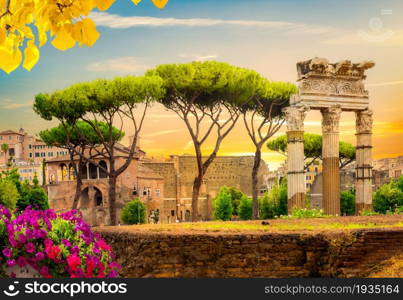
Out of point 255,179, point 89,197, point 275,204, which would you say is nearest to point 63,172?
point 89,197

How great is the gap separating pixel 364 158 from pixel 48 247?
54.5ft

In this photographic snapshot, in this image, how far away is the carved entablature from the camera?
1944 cm

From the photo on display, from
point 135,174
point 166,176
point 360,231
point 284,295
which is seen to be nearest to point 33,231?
point 284,295

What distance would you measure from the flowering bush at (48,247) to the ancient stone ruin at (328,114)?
45.4ft

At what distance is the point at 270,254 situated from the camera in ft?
26.1

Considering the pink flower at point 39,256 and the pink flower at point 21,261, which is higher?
the pink flower at point 39,256

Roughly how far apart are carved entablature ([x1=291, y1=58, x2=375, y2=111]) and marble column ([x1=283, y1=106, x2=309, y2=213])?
1.37 ft

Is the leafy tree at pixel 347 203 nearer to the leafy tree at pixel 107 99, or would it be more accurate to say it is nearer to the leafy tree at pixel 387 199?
the leafy tree at pixel 387 199

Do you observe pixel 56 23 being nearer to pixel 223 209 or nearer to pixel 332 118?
pixel 332 118

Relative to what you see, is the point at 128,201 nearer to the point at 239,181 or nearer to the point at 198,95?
the point at 239,181

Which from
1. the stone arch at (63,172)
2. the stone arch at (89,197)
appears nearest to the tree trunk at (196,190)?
the stone arch at (63,172)

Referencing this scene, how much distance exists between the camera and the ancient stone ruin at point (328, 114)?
1938 centimetres

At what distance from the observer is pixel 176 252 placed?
8070mm

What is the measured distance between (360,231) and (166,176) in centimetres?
4712
